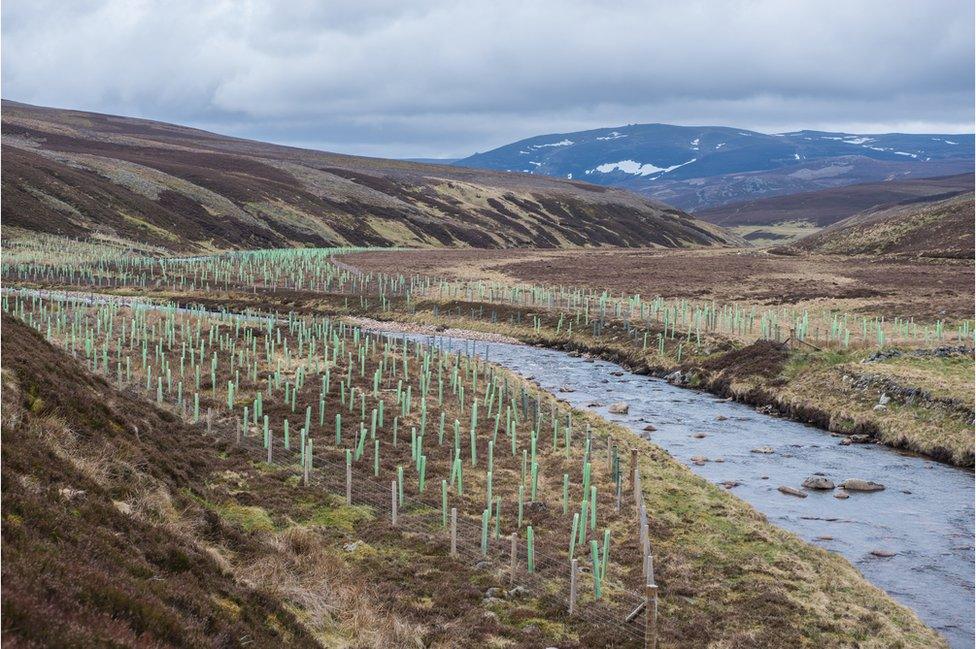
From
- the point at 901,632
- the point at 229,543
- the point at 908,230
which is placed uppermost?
the point at 908,230

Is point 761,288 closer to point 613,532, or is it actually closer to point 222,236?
point 613,532

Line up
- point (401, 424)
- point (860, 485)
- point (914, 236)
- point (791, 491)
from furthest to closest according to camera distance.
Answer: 1. point (914, 236)
2. point (401, 424)
3. point (860, 485)
4. point (791, 491)

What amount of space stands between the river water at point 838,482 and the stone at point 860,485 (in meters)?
0.29

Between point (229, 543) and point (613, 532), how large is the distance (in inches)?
389

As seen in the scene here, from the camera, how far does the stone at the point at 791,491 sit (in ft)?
92.0

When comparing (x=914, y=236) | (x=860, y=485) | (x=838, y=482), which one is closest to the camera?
(x=860, y=485)

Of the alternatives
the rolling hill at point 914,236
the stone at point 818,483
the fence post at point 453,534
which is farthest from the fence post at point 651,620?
Result: the rolling hill at point 914,236

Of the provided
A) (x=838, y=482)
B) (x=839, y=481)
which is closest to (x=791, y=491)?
(x=838, y=482)

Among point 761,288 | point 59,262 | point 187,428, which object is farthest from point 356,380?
point 59,262

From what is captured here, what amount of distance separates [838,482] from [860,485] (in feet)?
3.16

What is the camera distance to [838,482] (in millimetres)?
29469

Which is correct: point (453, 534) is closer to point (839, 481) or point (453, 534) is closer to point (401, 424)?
point (401, 424)

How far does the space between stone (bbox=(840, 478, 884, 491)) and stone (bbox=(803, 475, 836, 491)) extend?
0.46 m

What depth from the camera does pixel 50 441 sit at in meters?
17.2
